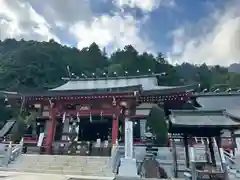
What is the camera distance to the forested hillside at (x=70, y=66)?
3622cm

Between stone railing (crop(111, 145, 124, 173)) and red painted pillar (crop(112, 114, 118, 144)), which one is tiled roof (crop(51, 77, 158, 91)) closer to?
red painted pillar (crop(112, 114, 118, 144))

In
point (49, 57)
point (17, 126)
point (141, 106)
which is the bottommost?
point (17, 126)

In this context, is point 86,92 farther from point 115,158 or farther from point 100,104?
point 115,158

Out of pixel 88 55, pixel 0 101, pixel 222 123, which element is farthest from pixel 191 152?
pixel 88 55

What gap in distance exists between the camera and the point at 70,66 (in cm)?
4556

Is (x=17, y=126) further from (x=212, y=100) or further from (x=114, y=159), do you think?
(x=212, y=100)

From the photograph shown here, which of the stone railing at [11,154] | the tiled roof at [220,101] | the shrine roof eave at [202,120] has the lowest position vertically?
the stone railing at [11,154]

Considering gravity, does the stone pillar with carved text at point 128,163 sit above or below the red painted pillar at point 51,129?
below

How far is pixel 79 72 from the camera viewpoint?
45219 millimetres

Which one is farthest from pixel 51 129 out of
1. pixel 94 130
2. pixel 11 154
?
pixel 94 130

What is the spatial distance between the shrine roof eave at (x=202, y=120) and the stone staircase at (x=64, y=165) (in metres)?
3.11

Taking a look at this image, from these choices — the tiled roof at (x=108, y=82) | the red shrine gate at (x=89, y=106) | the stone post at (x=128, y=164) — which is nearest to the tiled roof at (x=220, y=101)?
the tiled roof at (x=108, y=82)

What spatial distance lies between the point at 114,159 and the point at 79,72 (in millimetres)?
36806

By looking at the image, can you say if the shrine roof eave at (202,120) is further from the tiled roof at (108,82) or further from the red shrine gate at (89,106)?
the tiled roof at (108,82)
